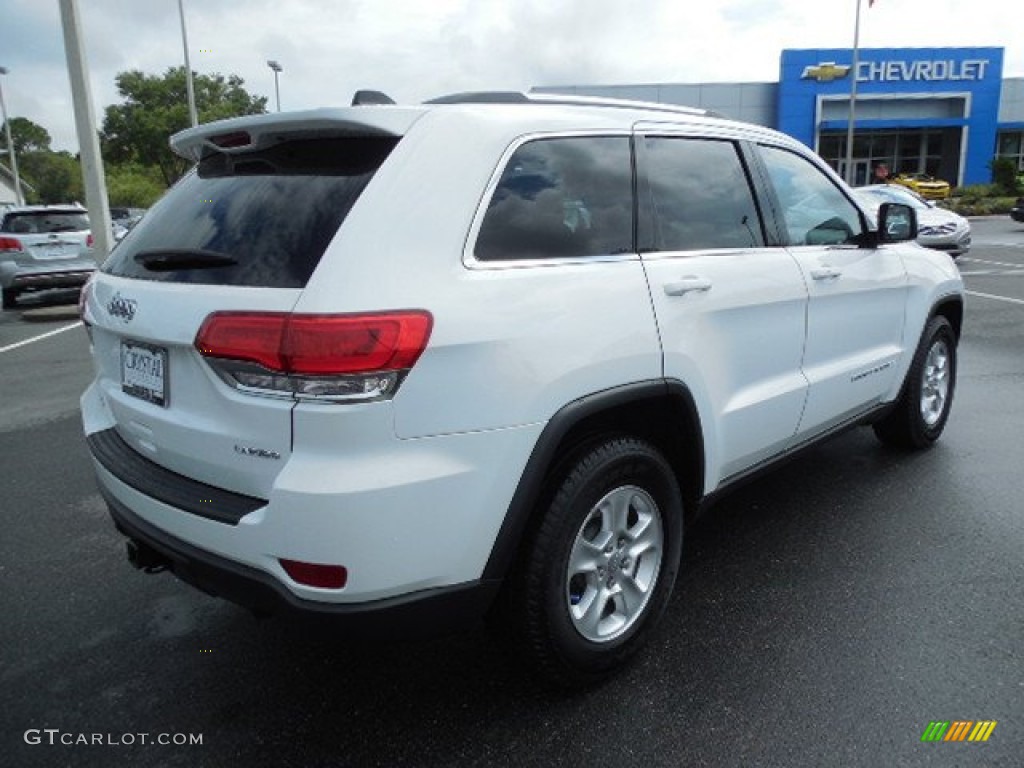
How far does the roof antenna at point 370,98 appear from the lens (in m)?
2.44

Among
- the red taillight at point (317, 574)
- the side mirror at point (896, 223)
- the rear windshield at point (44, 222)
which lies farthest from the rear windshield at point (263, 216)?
the rear windshield at point (44, 222)

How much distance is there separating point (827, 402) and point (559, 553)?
183cm

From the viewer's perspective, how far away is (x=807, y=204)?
11.9ft

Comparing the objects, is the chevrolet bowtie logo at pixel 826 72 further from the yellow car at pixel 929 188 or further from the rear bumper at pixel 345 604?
the rear bumper at pixel 345 604

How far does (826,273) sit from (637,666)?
1857 mm

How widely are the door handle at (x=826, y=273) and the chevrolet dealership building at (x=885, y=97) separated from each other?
3713cm

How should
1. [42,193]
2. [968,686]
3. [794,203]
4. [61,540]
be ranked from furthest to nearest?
[42,193], [61,540], [794,203], [968,686]

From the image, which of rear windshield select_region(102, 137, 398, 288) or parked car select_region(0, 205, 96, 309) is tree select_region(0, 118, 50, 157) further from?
rear windshield select_region(102, 137, 398, 288)

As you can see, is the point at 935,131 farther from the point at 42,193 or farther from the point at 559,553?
the point at 42,193

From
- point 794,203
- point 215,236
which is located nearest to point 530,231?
point 215,236

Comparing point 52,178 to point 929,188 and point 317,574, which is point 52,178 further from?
point 317,574

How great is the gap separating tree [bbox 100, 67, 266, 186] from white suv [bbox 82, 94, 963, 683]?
58.9m

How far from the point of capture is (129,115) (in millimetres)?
57469

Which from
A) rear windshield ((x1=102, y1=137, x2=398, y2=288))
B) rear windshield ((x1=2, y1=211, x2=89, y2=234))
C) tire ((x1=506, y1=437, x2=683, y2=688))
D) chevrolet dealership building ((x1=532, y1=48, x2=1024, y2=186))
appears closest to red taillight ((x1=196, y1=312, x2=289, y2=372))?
rear windshield ((x1=102, y1=137, x2=398, y2=288))
